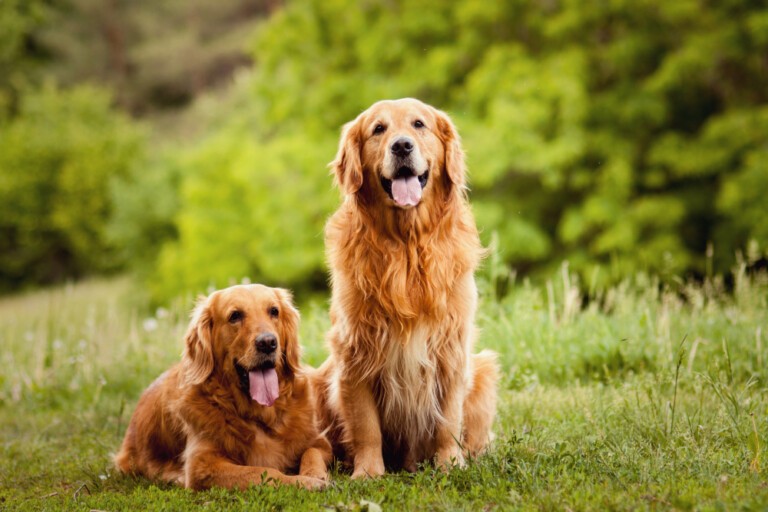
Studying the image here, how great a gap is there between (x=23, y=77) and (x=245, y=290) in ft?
109

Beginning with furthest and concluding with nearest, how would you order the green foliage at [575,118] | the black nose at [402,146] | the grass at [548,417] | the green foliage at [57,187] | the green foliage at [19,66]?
1. the green foliage at [19,66]
2. the green foliage at [57,187]
3. the green foliage at [575,118]
4. the black nose at [402,146]
5. the grass at [548,417]

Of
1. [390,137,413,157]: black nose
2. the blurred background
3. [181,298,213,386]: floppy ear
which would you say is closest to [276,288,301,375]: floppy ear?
[181,298,213,386]: floppy ear

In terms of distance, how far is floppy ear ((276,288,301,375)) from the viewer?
437 centimetres

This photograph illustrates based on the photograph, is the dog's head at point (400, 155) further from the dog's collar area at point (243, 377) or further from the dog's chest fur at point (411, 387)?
the dog's collar area at point (243, 377)

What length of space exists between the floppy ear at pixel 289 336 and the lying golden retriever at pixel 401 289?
24 centimetres

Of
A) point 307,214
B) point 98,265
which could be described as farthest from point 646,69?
point 98,265

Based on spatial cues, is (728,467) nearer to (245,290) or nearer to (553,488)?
(553,488)

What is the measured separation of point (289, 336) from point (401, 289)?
2.43 feet

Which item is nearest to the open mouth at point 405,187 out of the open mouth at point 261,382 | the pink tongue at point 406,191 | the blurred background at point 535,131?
the pink tongue at point 406,191

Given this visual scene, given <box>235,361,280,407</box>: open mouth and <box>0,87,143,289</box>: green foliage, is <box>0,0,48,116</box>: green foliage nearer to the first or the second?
<box>0,87,143,289</box>: green foliage

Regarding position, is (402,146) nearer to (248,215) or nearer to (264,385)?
(264,385)

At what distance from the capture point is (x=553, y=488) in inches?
130

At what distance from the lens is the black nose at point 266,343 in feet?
13.4

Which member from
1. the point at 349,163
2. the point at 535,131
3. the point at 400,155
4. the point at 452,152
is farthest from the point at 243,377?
the point at 535,131
